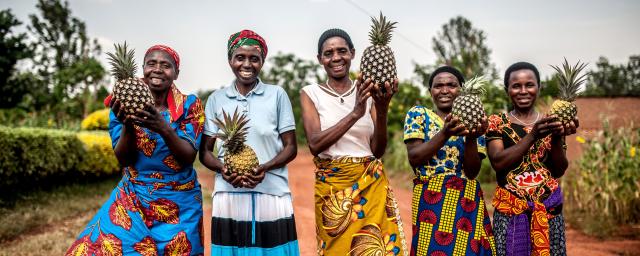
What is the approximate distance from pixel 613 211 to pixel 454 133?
21.0ft

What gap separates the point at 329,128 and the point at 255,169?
587mm

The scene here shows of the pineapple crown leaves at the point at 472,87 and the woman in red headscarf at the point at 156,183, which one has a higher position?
the pineapple crown leaves at the point at 472,87

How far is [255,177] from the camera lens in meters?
3.33

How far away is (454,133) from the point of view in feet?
10.4

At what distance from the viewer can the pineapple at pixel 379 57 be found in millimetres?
3262

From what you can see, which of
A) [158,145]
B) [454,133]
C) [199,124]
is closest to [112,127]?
[158,145]

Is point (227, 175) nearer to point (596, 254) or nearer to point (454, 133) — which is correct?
point (454, 133)

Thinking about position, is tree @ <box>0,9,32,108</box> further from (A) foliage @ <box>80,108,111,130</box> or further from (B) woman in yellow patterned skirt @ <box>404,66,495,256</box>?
(B) woman in yellow patterned skirt @ <box>404,66,495,256</box>

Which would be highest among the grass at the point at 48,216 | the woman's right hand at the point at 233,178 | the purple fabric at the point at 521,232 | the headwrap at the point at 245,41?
the headwrap at the point at 245,41

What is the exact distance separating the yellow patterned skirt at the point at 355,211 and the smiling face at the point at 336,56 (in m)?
0.64

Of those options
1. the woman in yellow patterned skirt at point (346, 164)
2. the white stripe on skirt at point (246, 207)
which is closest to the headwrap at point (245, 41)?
the woman in yellow patterned skirt at point (346, 164)

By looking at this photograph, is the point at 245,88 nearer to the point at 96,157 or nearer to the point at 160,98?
the point at 160,98

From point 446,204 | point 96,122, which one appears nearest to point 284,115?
point 446,204

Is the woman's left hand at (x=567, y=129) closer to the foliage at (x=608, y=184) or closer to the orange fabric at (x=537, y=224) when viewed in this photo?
the orange fabric at (x=537, y=224)
